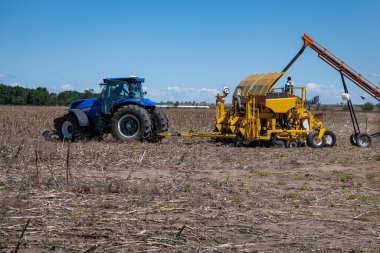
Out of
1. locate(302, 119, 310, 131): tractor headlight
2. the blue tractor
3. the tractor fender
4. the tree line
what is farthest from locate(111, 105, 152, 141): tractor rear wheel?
the tree line

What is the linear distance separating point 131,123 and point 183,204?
10034mm

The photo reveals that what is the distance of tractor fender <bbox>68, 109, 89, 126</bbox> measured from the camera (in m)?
17.3

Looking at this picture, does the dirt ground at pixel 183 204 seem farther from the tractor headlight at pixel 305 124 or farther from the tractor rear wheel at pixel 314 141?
the tractor headlight at pixel 305 124

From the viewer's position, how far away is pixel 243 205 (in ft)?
25.3

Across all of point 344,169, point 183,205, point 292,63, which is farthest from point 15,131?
point 183,205

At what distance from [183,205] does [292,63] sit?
39.7ft

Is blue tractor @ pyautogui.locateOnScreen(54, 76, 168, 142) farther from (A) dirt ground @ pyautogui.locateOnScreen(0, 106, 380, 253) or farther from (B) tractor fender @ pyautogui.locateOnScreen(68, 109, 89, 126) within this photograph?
(A) dirt ground @ pyautogui.locateOnScreen(0, 106, 380, 253)

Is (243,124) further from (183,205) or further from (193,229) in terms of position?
(193,229)

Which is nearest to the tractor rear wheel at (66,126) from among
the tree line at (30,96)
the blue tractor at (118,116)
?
the blue tractor at (118,116)

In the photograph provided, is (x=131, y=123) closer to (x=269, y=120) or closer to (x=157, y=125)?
(x=157, y=125)

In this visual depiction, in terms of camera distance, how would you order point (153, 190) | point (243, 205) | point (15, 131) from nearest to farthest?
point (243, 205) < point (153, 190) < point (15, 131)

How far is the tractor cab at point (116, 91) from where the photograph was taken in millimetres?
17594

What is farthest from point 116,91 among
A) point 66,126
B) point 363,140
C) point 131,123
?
point 363,140

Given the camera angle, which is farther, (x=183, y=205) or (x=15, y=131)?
(x=15, y=131)
